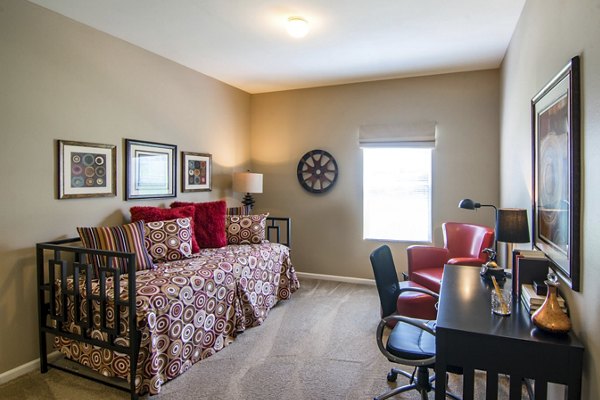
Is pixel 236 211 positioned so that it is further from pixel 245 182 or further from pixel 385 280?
Answer: pixel 385 280

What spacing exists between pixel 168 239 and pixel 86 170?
866mm

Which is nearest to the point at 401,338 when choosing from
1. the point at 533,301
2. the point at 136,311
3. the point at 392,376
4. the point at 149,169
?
the point at 392,376

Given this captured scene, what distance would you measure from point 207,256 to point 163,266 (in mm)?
460

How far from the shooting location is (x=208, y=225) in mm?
3826

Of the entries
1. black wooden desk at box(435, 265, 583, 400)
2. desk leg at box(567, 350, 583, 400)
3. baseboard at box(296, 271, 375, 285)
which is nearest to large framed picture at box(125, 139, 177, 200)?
baseboard at box(296, 271, 375, 285)

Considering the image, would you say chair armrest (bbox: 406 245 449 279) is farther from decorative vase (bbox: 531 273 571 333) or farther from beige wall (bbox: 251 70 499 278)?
decorative vase (bbox: 531 273 571 333)

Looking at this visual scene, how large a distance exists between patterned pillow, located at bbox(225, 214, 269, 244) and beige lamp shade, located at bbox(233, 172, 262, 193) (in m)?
0.54

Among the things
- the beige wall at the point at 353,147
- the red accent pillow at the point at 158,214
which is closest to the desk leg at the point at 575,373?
the red accent pillow at the point at 158,214

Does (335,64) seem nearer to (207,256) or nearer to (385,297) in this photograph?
(207,256)

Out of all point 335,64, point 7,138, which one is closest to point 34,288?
point 7,138

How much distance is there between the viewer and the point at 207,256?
3.36 metres

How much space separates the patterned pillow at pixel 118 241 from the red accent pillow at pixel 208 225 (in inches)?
32.2

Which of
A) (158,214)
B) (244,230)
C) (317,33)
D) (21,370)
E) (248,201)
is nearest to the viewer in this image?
(21,370)

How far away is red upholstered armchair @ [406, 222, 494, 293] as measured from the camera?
11.1 ft
